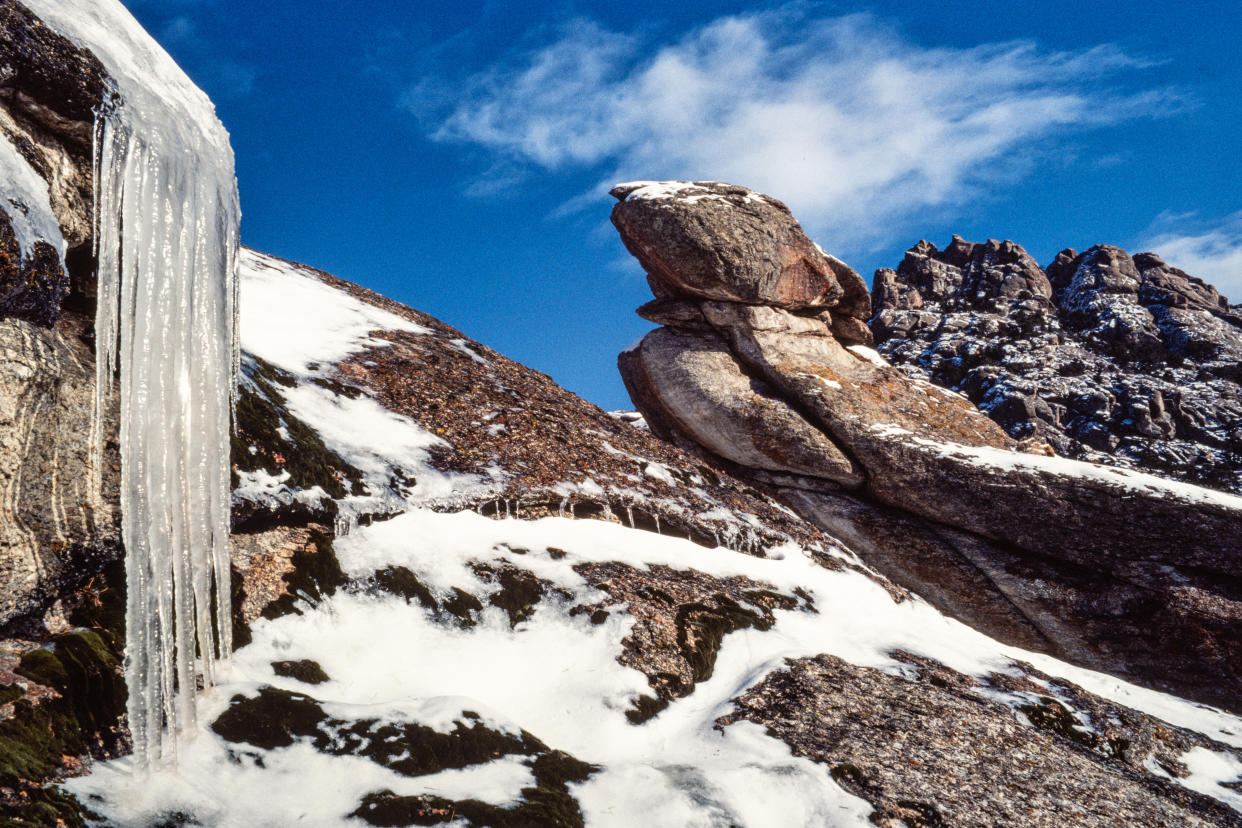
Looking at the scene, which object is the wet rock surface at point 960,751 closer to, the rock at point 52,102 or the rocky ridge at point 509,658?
the rocky ridge at point 509,658

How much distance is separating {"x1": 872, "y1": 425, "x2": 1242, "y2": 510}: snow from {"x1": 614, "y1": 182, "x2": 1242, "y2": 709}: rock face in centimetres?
4

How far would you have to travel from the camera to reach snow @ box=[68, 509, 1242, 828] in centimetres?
491

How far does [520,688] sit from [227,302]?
15.1 ft

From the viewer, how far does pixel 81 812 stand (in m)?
3.90

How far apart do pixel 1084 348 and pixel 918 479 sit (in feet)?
122

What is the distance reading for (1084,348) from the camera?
44.2m

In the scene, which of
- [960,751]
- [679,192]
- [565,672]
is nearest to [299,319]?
[565,672]

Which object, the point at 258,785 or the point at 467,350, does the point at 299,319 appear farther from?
the point at 258,785

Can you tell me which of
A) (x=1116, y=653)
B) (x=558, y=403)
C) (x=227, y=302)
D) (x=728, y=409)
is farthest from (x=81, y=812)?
(x=1116, y=653)

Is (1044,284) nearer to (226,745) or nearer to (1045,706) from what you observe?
(1045,706)

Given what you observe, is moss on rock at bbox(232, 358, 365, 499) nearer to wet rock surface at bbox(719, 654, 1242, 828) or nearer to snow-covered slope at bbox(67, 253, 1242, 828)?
snow-covered slope at bbox(67, 253, 1242, 828)

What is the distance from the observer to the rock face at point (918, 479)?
13.2 metres

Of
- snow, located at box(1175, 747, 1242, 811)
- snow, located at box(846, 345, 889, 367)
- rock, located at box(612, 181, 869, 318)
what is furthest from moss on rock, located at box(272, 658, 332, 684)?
snow, located at box(846, 345, 889, 367)

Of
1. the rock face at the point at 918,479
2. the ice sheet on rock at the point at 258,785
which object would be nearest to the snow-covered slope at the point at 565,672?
the ice sheet on rock at the point at 258,785
